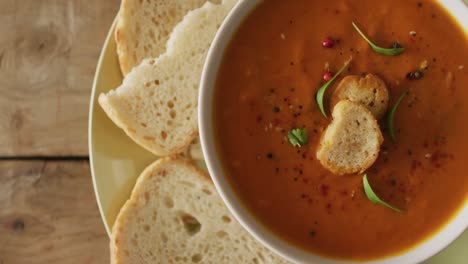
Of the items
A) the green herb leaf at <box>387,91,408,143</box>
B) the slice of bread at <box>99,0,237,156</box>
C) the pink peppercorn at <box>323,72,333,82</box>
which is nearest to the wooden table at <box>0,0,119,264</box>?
the slice of bread at <box>99,0,237,156</box>

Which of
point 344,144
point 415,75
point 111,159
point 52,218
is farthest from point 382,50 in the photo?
point 52,218

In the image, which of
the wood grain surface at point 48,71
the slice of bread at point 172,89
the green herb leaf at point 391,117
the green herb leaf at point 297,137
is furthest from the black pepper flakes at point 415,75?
the wood grain surface at point 48,71

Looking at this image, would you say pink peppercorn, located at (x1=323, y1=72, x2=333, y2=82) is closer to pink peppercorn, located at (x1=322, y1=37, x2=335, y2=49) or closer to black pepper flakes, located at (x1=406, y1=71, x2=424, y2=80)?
pink peppercorn, located at (x1=322, y1=37, x2=335, y2=49)

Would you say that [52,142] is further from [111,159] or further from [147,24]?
[147,24]

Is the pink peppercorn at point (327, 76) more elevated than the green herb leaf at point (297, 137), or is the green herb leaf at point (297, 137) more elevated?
the pink peppercorn at point (327, 76)

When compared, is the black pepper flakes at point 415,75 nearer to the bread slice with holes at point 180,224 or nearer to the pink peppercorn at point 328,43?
the pink peppercorn at point 328,43

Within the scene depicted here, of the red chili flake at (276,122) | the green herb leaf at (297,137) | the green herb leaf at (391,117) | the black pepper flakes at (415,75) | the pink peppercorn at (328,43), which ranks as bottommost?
the green herb leaf at (297,137)

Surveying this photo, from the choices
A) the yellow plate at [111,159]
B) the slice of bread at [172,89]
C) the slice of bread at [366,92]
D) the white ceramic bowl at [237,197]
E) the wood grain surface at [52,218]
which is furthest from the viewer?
the wood grain surface at [52,218]
